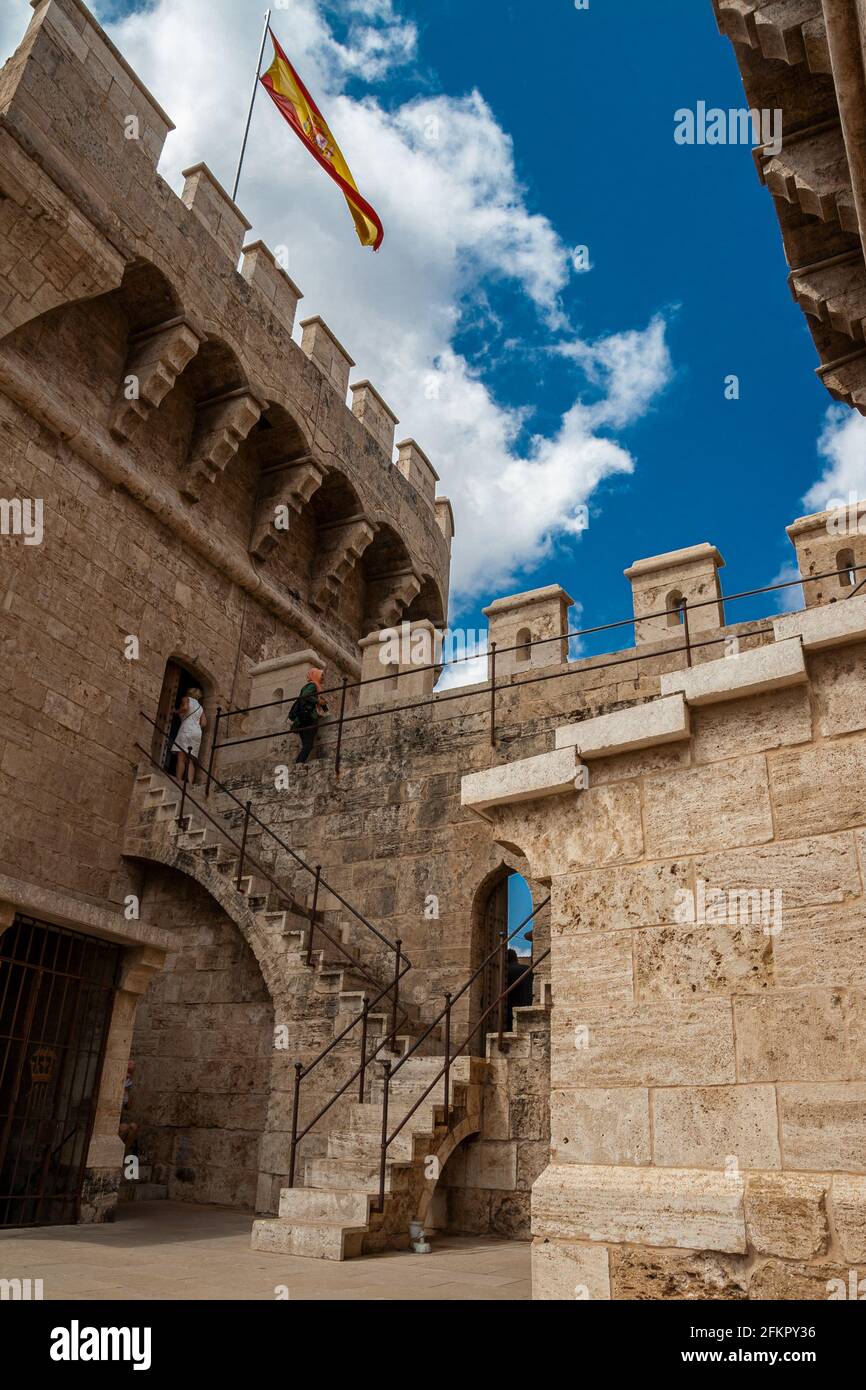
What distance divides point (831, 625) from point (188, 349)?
35.1 ft

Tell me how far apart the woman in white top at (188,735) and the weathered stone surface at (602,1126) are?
29.8 feet

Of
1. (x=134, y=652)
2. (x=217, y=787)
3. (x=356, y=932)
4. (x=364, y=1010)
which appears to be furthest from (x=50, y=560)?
(x=364, y=1010)

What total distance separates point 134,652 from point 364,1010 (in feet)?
19.6

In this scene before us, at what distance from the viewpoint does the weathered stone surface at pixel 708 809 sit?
3324 mm

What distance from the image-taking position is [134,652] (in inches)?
457

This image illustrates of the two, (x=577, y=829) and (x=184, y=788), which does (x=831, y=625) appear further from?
(x=184, y=788)

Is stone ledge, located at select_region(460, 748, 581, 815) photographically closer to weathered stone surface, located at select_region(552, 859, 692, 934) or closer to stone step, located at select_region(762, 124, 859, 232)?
weathered stone surface, located at select_region(552, 859, 692, 934)

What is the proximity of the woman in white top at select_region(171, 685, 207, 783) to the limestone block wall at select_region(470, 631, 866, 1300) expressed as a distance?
902cm

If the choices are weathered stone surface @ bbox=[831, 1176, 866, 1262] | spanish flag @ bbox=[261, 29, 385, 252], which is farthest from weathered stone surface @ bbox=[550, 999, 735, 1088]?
spanish flag @ bbox=[261, 29, 385, 252]

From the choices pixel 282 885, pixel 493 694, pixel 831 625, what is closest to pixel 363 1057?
pixel 282 885

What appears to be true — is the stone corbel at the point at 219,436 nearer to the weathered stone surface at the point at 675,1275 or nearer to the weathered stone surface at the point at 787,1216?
the weathered stone surface at the point at 675,1275

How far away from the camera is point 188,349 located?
1209 centimetres

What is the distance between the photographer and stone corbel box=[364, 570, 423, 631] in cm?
1680
